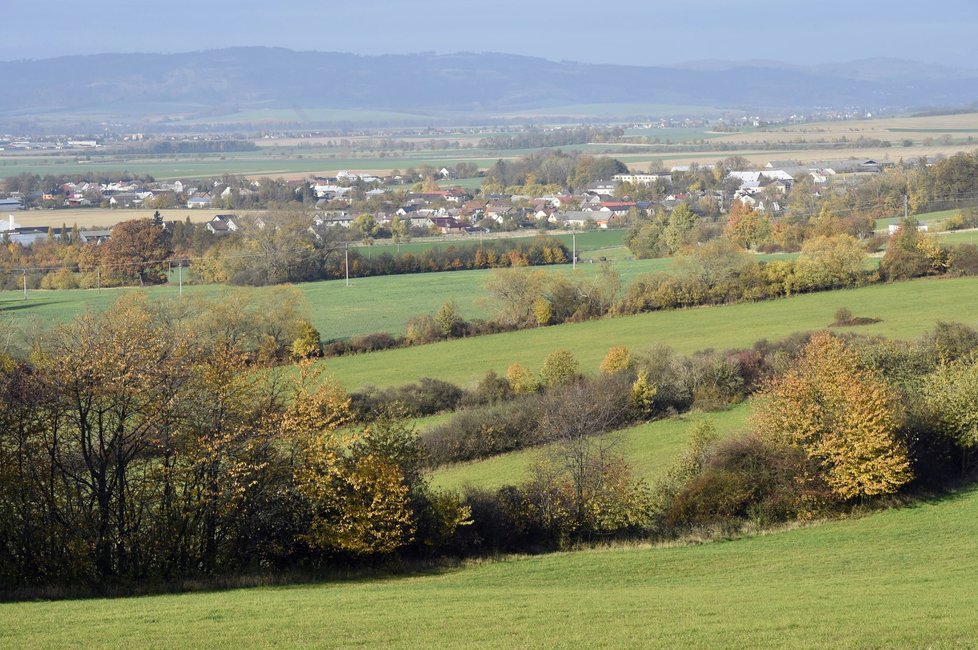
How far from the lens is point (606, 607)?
12.7m

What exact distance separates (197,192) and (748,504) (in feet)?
280

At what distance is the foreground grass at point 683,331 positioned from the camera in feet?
111

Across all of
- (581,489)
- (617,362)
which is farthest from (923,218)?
(581,489)

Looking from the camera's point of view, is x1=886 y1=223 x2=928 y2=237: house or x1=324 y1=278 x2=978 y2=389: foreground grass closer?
x1=324 y1=278 x2=978 y2=389: foreground grass

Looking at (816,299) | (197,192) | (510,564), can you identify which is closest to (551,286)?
(816,299)

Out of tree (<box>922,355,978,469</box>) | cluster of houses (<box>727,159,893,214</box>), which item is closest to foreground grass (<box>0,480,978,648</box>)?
tree (<box>922,355,978,469</box>)

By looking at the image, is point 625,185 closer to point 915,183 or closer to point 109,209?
point 915,183

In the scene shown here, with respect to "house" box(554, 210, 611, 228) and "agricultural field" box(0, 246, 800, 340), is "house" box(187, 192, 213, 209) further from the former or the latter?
"agricultural field" box(0, 246, 800, 340)

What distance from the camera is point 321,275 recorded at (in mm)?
55031

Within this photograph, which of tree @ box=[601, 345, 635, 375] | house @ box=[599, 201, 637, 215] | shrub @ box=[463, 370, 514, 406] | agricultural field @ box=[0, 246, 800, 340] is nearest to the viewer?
shrub @ box=[463, 370, 514, 406]

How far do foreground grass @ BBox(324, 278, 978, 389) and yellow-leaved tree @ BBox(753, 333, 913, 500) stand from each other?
11.8 m

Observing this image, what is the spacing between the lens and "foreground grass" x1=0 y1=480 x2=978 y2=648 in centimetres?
1112

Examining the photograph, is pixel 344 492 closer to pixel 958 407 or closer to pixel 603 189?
pixel 958 407

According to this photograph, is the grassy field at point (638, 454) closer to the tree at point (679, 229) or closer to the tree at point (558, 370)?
the tree at point (558, 370)
